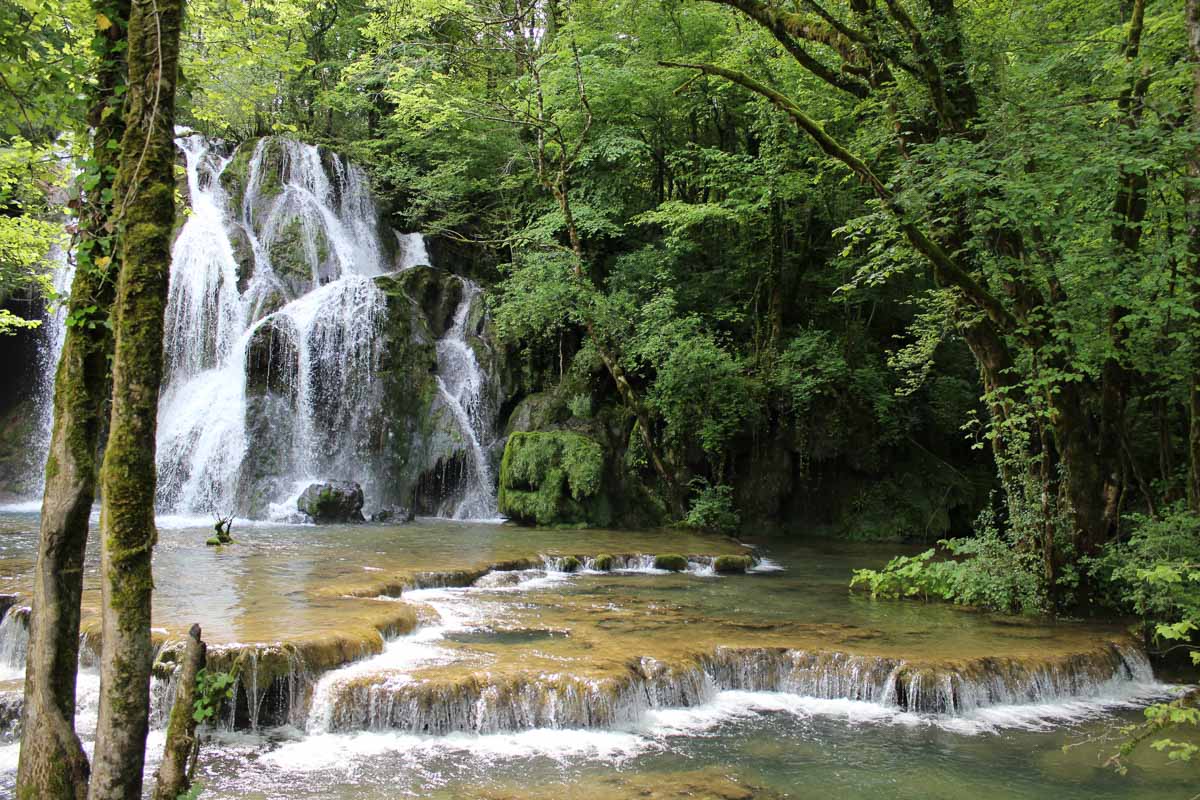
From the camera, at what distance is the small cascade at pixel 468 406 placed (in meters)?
18.5

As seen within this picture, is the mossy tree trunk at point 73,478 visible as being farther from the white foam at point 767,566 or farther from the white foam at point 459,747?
the white foam at point 767,566

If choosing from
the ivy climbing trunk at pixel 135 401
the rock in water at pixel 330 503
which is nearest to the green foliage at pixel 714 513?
the rock in water at pixel 330 503

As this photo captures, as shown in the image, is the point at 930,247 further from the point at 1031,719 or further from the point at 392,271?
the point at 392,271

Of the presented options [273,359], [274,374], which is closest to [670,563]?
[274,374]

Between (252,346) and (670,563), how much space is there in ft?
34.7

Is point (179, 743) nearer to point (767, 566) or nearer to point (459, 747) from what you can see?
point (459, 747)

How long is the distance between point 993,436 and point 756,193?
9132 millimetres

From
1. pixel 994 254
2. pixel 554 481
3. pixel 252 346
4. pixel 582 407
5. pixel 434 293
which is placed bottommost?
pixel 554 481

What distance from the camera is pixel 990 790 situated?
19.1 ft

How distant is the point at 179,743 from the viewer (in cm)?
300

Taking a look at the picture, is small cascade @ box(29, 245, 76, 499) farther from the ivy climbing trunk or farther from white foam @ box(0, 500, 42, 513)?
the ivy climbing trunk

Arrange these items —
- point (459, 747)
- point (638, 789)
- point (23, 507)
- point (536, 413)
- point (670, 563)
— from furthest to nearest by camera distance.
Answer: point (536, 413) → point (23, 507) → point (670, 563) → point (459, 747) → point (638, 789)

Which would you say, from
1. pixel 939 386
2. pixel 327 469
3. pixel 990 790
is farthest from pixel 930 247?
pixel 327 469

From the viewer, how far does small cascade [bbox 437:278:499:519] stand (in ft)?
60.5
